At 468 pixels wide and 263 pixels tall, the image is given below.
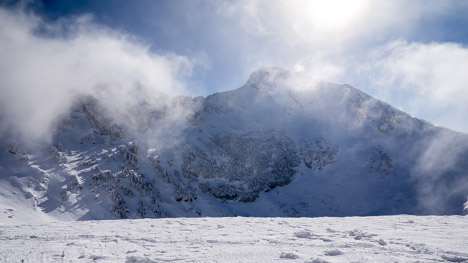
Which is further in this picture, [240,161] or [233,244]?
[240,161]

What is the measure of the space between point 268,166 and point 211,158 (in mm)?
24644

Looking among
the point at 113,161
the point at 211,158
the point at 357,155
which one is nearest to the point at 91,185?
the point at 113,161

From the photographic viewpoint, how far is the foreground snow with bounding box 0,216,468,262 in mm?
8359

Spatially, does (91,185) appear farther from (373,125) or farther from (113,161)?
(373,125)

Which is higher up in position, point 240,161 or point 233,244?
point 240,161

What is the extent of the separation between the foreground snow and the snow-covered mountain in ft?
135

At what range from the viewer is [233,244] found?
986 centimetres

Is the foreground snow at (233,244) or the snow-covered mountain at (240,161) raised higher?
the snow-covered mountain at (240,161)

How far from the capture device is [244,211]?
3263 inches

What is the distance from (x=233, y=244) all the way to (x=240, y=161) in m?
94.2

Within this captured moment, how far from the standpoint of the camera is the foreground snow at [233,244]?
8.36m

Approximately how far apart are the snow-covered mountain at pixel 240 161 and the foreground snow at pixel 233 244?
41.2 meters

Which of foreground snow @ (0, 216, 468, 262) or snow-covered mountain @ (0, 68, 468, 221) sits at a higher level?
snow-covered mountain @ (0, 68, 468, 221)

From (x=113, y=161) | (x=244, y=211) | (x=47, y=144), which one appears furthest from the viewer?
(x=244, y=211)
